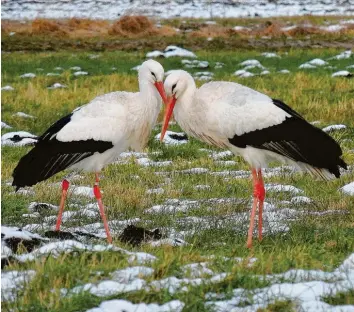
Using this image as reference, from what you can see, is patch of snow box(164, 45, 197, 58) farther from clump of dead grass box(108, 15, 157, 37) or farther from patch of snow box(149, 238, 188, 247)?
patch of snow box(149, 238, 188, 247)

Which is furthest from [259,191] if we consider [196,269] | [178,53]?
[178,53]

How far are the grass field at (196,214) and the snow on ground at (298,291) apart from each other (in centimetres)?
3

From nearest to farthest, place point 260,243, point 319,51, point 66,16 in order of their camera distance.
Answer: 1. point 260,243
2. point 319,51
3. point 66,16

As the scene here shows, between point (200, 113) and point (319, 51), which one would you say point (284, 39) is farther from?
point (200, 113)

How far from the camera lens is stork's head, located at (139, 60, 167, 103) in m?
7.65

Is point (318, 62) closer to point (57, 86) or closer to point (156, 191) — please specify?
point (57, 86)

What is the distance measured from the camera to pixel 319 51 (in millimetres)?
26172

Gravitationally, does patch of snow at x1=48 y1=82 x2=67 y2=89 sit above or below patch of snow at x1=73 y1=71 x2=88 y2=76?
above

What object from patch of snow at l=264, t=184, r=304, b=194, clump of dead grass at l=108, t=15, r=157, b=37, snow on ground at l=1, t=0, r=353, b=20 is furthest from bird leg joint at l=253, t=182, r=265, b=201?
snow on ground at l=1, t=0, r=353, b=20

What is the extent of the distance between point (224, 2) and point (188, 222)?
53.0 m

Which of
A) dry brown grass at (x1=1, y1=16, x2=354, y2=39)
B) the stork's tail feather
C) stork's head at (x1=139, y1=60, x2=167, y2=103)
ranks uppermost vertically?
stork's head at (x1=139, y1=60, x2=167, y2=103)

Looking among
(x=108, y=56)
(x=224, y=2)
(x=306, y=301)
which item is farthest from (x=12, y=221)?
(x=224, y=2)

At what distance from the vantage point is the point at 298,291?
195 inches

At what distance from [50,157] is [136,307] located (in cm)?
295
